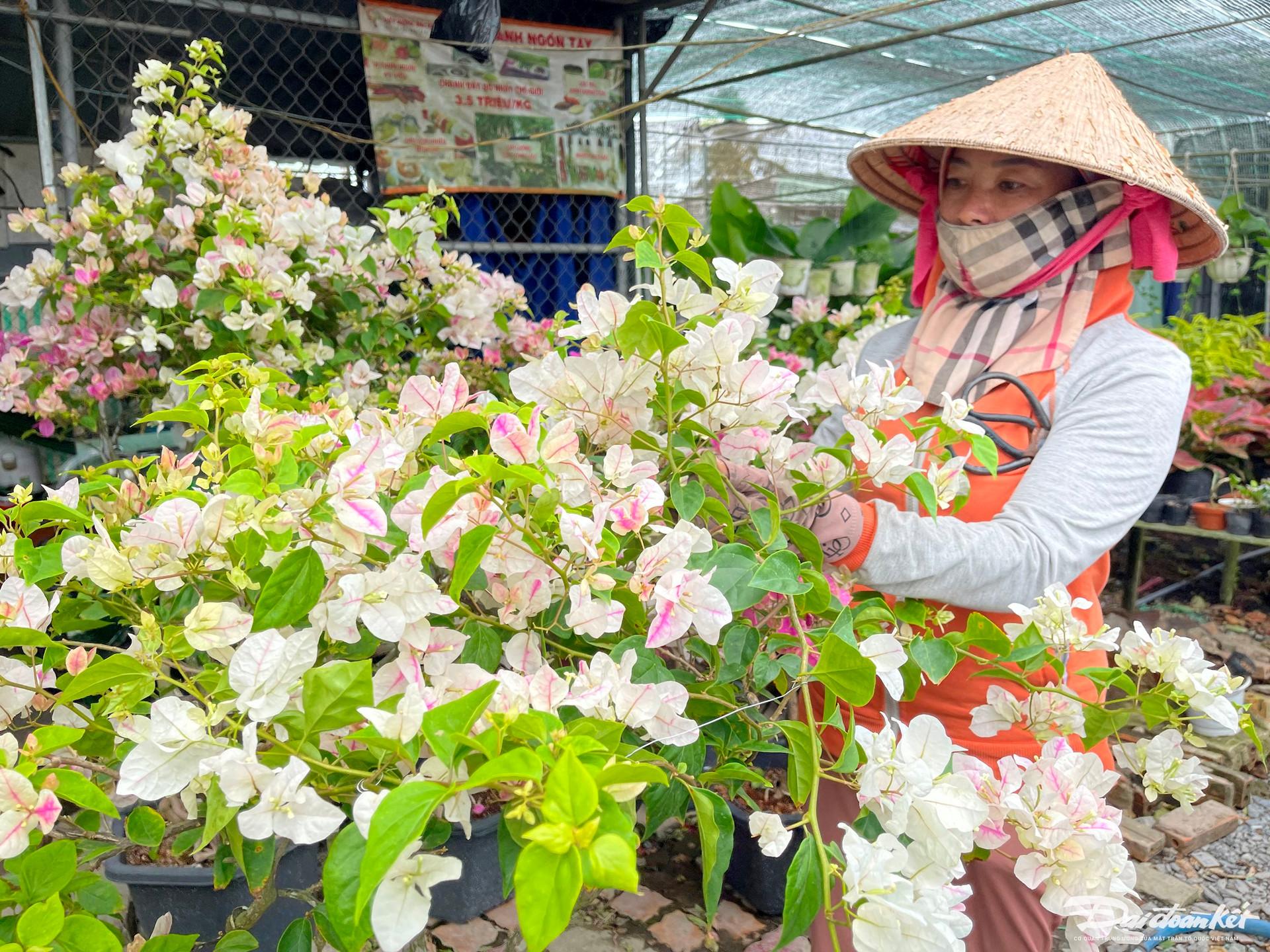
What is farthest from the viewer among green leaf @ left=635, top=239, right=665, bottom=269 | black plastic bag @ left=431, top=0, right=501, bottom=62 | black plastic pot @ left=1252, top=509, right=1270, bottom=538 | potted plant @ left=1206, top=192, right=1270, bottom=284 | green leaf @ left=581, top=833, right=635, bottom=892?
potted plant @ left=1206, top=192, right=1270, bottom=284

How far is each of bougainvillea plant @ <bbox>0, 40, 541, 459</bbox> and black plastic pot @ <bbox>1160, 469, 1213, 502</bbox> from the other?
131 inches

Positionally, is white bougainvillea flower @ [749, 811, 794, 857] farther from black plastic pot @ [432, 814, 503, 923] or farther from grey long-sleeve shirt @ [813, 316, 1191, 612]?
black plastic pot @ [432, 814, 503, 923]

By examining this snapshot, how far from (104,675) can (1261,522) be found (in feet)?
13.9

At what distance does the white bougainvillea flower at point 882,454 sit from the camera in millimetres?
816

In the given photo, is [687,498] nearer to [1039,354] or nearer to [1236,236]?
[1039,354]

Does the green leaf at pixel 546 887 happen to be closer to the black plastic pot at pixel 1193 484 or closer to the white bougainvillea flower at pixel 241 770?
the white bougainvillea flower at pixel 241 770

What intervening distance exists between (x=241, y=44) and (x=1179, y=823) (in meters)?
3.81

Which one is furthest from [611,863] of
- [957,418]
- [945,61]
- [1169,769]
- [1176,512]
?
[945,61]

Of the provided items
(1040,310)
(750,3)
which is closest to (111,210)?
(1040,310)

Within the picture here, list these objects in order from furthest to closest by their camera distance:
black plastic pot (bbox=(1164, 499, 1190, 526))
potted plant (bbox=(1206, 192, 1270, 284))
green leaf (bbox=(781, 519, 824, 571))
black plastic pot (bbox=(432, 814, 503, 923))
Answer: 1. potted plant (bbox=(1206, 192, 1270, 284))
2. black plastic pot (bbox=(1164, 499, 1190, 526))
3. black plastic pot (bbox=(432, 814, 503, 923))
4. green leaf (bbox=(781, 519, 824, 571))

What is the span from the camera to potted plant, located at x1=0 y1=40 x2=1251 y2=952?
52 centimetres

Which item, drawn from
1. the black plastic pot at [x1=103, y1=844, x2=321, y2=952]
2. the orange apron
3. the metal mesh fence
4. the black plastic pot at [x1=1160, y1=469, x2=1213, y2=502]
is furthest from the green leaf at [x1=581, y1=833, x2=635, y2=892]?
the black plastic pot at [x1=1160, y1=469, x2=1213, y2=502]

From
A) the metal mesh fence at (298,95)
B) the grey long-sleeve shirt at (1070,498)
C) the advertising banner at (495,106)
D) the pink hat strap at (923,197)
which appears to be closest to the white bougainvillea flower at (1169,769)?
the grey long-sleeve shirt at (1070,498)

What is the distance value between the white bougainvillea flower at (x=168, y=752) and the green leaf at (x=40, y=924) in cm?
8
